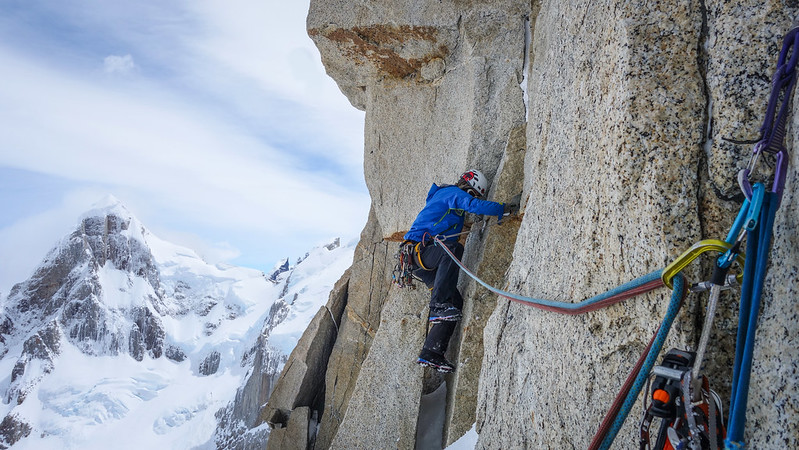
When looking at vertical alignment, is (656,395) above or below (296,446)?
above

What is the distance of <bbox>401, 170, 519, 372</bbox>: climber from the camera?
6.77 m

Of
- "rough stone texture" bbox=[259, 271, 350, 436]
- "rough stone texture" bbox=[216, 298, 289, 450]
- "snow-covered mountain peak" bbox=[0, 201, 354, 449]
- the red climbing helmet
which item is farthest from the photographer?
"snow-covered mountain peak" bbox=[0, 201, 354, 449]

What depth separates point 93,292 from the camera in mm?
110812

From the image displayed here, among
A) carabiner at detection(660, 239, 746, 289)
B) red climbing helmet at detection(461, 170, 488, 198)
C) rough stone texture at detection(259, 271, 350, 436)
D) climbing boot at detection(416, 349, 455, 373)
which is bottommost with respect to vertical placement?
rough stone texture at detection(259, 271, 350, 436)

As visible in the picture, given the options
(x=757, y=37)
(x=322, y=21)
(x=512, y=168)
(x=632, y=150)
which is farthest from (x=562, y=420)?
(x=322, y=21)

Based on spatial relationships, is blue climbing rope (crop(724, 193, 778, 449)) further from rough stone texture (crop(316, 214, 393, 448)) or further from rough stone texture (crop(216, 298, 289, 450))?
rough stone texture (crop(216, 298, 289, 450))

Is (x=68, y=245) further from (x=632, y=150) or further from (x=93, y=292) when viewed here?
(x=632, y=150)

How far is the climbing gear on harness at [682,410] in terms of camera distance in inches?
61.8

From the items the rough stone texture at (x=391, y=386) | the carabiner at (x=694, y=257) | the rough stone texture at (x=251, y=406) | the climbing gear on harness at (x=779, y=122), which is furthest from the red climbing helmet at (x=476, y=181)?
the rough stone texture at (x=251, y=406)

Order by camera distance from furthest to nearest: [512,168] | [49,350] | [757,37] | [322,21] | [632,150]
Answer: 1. [49,350]
2. [322,21]
3. [512,168]
4. [632,150]
5. [757,37]

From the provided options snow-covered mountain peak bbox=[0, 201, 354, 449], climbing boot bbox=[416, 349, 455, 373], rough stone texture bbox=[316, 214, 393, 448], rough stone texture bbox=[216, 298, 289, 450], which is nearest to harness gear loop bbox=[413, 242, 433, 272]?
climbing boot bbox=[416, 349, 455, 373]

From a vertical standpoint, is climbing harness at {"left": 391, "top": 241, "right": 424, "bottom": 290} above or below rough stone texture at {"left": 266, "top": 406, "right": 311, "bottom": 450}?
above

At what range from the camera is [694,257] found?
5.82 ft

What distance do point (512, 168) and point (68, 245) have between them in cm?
13292
